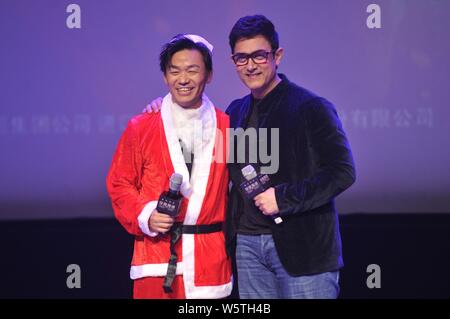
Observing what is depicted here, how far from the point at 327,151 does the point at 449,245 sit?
1.23 meters

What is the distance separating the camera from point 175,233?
7.20 feet

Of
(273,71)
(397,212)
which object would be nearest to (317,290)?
(273,71)

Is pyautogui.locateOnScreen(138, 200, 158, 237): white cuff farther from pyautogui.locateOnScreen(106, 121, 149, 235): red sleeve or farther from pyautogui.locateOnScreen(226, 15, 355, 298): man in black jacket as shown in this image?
pyautogui.locateOnScreen(226, 15, 355, 298): man in black jacket

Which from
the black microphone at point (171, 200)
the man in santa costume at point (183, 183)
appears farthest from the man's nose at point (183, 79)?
the black microphone at point (171, 200)

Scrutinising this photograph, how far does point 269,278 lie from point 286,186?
0.34 meters

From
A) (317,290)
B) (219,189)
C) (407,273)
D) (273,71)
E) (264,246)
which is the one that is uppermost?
(273,71)

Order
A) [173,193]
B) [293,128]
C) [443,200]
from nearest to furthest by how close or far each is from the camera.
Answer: [173,193], [293,128], [443,200]

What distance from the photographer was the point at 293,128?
7.25 ft

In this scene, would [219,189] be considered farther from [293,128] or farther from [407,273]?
[407,273]

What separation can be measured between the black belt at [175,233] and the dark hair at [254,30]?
0.65 meters

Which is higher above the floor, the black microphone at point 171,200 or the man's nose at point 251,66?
the man's nose at point 251,66

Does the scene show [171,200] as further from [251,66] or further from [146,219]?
[251,66]

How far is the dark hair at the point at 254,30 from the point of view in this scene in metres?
2.23

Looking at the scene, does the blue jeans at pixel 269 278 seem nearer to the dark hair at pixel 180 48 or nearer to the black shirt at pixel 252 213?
the black shirt at pixel 252 213
